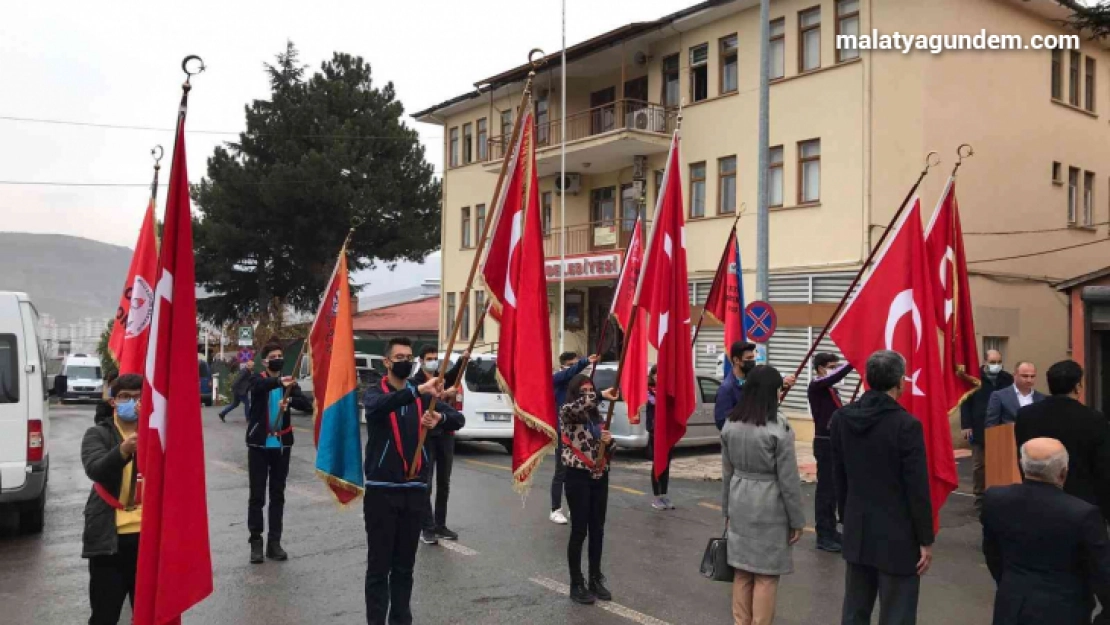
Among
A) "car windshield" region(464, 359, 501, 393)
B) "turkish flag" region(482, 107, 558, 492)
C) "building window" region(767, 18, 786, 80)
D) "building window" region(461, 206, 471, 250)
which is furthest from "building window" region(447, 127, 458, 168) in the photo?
"turkish flag" region(482, 107, 558, 492)

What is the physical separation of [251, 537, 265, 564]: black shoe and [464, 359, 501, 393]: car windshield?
8.24 meters

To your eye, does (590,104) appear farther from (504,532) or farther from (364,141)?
(504,532)

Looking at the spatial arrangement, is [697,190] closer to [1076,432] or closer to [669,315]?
[669,315]

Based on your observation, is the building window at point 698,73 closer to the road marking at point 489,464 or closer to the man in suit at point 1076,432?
the road marking at point 489,464

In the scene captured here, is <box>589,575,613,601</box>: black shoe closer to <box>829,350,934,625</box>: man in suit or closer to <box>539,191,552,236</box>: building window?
<box>829,350,934,625</box>: man in suit

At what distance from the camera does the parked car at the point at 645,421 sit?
15.7m

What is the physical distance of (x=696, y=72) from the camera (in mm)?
23766

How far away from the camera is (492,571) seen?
25.7 ft

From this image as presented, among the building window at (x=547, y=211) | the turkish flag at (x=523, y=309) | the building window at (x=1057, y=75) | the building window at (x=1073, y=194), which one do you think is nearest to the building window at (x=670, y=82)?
the building window at (x=547, y=211)

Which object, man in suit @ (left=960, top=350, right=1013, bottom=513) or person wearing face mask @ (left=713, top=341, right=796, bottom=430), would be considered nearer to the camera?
person wearing face mask @ (left=713, top=341, right=796, bottom=430)

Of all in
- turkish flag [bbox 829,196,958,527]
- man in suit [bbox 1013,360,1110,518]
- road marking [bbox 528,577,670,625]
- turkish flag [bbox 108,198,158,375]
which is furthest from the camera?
turkish flag [bbox 108,198,158,375]

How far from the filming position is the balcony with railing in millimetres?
24031

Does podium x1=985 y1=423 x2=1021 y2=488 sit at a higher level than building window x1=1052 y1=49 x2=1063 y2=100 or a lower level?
lower

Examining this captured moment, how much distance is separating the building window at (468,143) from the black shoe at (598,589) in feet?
86.3
